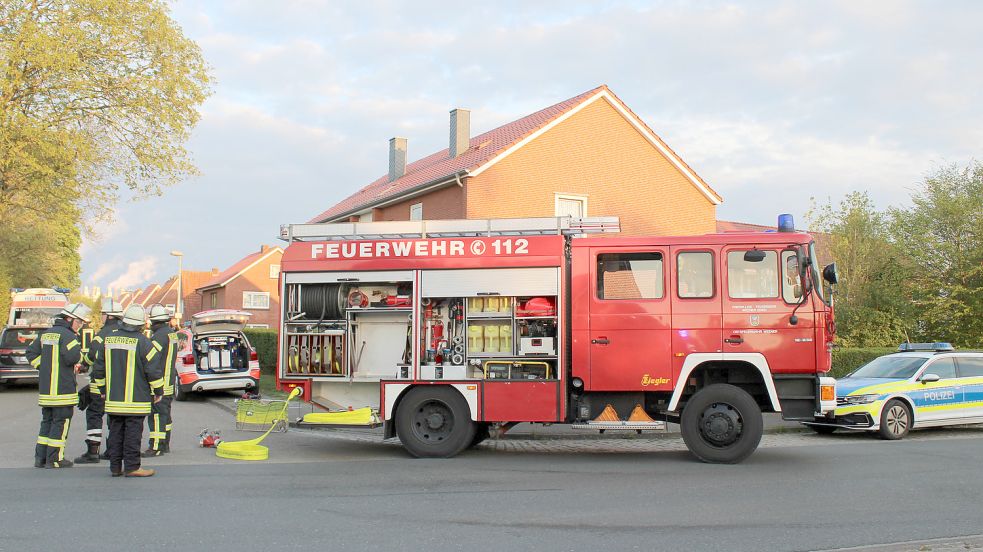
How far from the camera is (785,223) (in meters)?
10.3

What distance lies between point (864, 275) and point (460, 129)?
47.6 ft

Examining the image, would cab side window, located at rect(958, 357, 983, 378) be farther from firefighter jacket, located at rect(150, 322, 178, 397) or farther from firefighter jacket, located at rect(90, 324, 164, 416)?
firefighter jacket, located at rect(90, 324, 164, 416)

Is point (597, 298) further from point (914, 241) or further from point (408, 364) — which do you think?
point (914, 241)

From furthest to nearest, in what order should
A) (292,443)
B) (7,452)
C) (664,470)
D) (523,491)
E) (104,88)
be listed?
(104,88), (292,443), (7,452), (664,470), (523,491)

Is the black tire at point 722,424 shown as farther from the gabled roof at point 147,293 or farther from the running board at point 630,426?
the gabled roof at point 147,293

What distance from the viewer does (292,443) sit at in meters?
12.0

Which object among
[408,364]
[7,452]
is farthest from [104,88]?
[408,364]

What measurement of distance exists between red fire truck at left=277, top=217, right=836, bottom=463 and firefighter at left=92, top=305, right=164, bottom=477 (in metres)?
2.23

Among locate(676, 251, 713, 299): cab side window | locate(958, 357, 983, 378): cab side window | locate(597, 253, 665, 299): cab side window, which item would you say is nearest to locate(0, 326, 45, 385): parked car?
locate(597, 253, 665, 299): cab side window

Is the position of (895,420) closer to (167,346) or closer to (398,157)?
(167,346)

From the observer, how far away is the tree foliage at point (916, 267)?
24172mm

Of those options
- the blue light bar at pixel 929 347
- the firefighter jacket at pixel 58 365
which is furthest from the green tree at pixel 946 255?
the firefighter jacket at pixel 58 365

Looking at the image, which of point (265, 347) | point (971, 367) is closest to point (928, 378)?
point (971, 367)

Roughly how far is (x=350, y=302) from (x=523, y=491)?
155 inches
